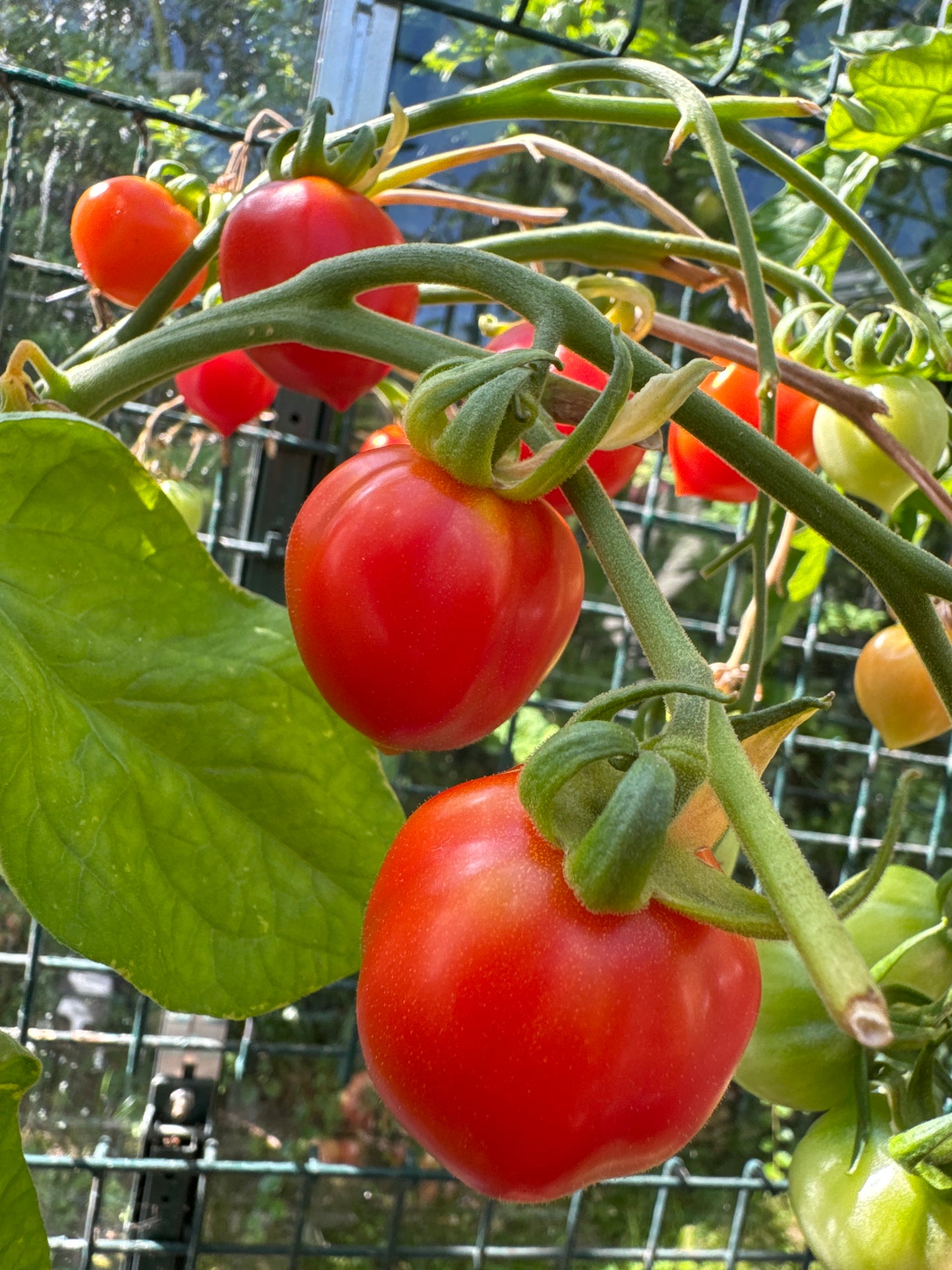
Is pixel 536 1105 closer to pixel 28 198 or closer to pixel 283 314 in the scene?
pixel 283 314

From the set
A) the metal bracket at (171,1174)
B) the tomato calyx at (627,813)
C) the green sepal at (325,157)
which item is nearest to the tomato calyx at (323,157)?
the green sepal at (325,157)

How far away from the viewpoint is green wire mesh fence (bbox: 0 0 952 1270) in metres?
0.70

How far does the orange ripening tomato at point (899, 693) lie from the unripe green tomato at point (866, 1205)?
181mm

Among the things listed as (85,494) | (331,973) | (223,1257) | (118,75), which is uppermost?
(118,75)

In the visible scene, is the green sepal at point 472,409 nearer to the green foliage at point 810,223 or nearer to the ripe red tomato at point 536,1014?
the ripe red tomato at point 536,1014

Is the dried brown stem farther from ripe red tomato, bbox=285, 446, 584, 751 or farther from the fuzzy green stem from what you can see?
ripe red tomato, bbox=285, 446, 584, 751

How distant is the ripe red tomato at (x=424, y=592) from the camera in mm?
190

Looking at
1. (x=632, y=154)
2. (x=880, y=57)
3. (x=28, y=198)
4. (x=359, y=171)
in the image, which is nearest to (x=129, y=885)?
(x=359, y=171)

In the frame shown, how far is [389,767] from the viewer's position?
0.80 metres

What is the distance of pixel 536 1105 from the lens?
147 millimetres

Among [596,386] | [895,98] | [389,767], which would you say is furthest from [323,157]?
[389,767]

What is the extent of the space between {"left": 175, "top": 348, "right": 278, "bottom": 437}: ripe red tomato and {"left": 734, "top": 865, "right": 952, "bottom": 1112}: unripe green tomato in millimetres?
300

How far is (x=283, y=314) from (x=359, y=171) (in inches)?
4.6

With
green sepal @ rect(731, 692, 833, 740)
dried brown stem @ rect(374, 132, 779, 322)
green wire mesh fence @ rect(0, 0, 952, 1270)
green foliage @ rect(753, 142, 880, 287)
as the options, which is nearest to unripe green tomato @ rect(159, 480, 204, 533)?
green wire mesh fence @ rect(0, 0, 952, 1270)
